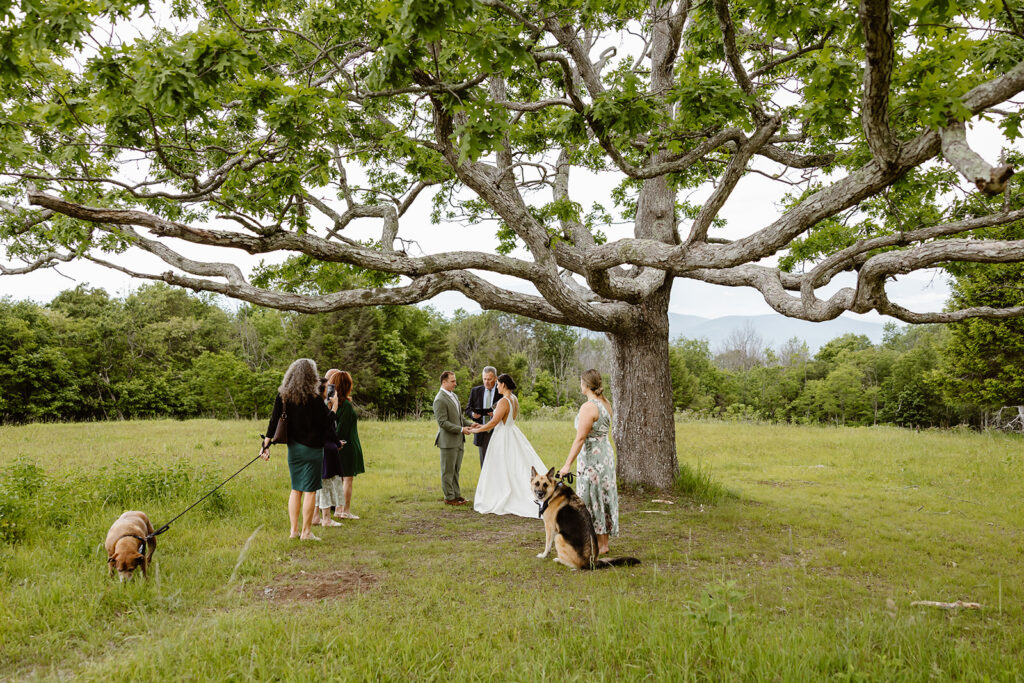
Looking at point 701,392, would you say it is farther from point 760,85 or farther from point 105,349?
point 760,85

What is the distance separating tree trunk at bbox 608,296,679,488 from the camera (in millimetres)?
9688

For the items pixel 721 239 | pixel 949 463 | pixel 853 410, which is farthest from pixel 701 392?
pixel 721 239

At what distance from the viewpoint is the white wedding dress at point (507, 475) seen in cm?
855

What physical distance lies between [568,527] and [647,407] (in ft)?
14.5

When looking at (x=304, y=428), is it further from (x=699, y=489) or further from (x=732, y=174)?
(x=699, y=489)

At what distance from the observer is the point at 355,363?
3928 cm

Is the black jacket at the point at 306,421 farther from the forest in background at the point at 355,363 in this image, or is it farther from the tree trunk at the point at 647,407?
the forest in background at the point at 355,363

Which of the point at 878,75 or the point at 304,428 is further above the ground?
the point at 878,75

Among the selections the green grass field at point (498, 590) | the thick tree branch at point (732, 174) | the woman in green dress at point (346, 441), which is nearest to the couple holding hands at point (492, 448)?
the green grass field at point (498, 590)

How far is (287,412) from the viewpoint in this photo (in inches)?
257

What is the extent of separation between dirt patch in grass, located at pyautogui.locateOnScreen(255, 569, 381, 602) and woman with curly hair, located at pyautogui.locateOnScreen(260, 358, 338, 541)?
1.22m

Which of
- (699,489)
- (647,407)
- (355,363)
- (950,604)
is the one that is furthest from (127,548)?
(355,363)

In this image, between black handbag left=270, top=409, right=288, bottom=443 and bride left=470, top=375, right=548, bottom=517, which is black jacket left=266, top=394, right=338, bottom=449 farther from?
bride left=470, top=375, right=548, bottom=517

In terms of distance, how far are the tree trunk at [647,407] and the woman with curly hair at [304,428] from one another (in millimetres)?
5273
